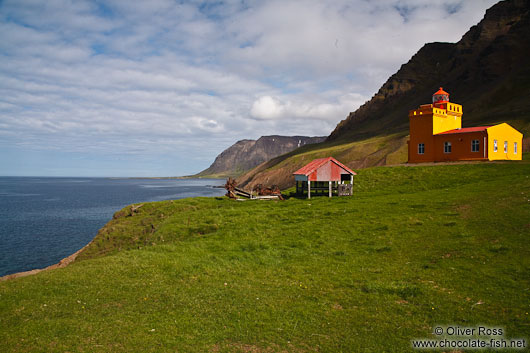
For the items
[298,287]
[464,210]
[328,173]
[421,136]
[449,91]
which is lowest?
[298,287]

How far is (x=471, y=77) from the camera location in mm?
142875

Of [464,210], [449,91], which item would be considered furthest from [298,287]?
[449,91]

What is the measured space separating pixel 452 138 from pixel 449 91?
120 metres

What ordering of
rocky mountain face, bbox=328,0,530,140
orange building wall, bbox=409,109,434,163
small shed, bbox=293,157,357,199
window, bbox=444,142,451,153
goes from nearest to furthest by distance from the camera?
1. small shed, bbox=293,157,357,199
2. window, bbox=444,142,451,153
3. orange building wall, bbox=409,109,434,163
4. rocky mountain face, bbox=328,0,530,140

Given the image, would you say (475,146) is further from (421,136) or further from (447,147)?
(421,136)

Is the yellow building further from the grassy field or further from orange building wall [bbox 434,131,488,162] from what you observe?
the grassy field

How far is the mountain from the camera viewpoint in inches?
3597

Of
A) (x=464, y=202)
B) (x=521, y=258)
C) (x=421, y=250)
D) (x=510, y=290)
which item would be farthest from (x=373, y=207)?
(x=510, y=290)

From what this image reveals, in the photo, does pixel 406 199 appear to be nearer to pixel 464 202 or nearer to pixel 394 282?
pixel 464 202

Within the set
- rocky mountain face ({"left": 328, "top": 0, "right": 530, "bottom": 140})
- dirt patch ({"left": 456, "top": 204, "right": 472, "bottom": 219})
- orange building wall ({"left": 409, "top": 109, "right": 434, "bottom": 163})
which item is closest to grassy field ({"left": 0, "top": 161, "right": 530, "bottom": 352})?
dirt patch ({"left": 456, "top": 204, "right": 472, "bottom": 219})

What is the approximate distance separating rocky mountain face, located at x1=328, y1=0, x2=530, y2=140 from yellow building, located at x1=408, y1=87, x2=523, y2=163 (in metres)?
45.0

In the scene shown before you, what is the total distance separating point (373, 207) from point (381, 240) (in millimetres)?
8290

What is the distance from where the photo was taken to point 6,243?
1823 inches

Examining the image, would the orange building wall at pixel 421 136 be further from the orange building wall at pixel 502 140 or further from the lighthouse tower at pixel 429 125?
the orange building wall at pixel 502 140
